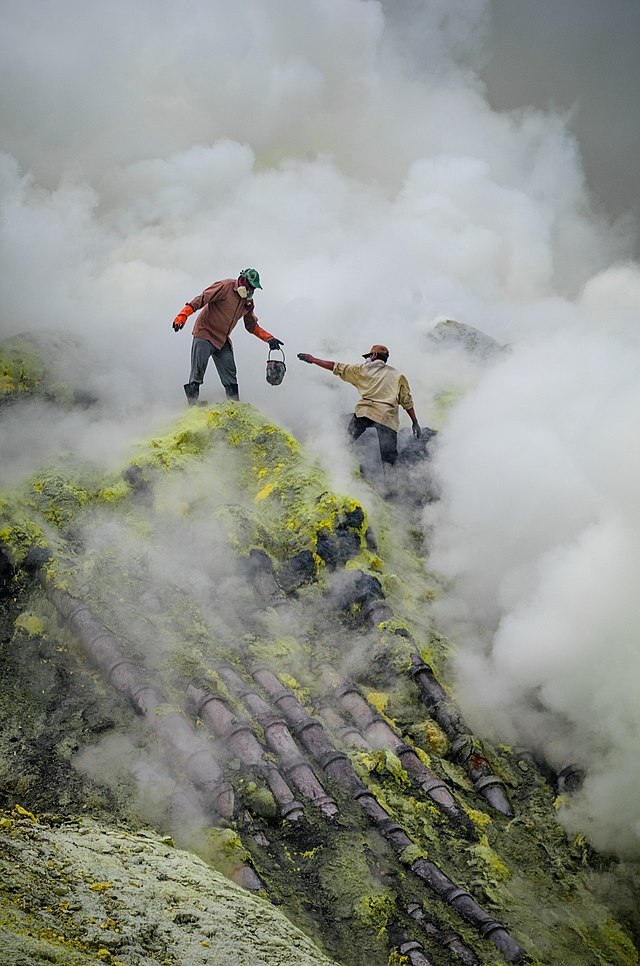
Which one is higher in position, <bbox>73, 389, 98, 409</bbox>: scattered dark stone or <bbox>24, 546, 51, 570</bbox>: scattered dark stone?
<bbox>73, 389, 98, 409</bbox>: scattered dark stone

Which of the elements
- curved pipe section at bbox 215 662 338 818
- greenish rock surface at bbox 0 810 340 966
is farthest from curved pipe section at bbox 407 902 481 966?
greenish rock surface at bbox 0 810 340 966

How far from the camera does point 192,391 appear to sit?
24.2ft

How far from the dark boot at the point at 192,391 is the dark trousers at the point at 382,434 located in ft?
5.79

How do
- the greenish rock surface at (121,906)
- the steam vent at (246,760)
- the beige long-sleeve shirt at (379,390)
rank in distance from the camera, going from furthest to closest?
1. the beige long-sleeve shirt at (379,390)
2. the steam vent at (246,760)
3. the greenish rock surface at (121,906)

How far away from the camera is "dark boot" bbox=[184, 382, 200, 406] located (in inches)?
290

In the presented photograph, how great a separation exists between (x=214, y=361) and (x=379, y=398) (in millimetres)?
1861

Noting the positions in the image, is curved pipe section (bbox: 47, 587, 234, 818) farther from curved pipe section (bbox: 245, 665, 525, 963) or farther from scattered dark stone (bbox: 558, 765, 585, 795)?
scattered dark stone (bbox: 558, 765, 585, 795)

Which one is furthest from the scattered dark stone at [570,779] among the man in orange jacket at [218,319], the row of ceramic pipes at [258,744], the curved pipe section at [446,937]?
the man in orange jacket at [218,319]

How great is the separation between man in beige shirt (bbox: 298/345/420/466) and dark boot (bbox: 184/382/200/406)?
48.5 inches

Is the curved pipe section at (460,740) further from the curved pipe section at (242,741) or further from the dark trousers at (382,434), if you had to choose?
the dark trousers at (382,434)

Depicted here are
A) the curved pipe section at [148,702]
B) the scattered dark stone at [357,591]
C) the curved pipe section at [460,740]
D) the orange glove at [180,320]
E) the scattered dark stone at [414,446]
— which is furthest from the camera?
the scattered dark stone at [414,446]

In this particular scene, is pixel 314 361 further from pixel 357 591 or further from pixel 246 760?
pixel 246 760

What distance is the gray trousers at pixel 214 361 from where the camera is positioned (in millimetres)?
7250

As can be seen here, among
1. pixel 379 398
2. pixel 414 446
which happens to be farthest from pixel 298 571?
pixel 414 446
